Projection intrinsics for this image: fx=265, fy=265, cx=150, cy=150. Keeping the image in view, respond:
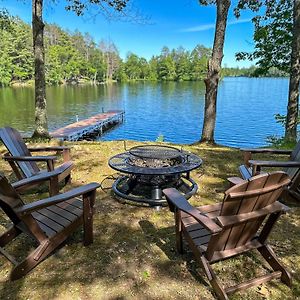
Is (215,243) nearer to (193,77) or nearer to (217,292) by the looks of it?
(217,292)

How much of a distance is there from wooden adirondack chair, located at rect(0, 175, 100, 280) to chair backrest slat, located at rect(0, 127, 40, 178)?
126 centimetres

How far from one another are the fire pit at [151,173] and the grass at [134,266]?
Result: 0.82ft

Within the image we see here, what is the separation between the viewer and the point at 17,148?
383cm

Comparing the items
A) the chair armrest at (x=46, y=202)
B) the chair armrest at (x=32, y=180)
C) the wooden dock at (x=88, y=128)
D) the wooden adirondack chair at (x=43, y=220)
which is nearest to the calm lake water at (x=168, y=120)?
the wooden dock at (x=88, y=128)

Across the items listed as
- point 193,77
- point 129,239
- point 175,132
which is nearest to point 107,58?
point 193,77

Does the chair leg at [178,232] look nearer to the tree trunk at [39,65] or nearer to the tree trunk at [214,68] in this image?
the tree trunk at [214,68]

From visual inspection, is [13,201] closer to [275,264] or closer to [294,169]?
[275,264]

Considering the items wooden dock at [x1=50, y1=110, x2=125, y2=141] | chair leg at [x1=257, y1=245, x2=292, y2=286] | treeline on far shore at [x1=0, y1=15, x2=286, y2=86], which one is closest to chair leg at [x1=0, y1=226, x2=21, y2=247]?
chair leg at [x1=257, y1=245, x2=292, y2=286]

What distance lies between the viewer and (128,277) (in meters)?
2.20

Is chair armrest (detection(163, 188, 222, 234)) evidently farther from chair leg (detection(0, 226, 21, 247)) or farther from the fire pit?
chair leg (detection(0, 226, 21, 247))

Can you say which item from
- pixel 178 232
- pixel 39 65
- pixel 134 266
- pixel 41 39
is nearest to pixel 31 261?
pixel 134 266

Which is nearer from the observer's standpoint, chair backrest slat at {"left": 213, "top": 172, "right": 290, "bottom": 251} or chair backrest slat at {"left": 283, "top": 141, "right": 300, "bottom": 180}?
chair backrest slat at {"left": 213, "top": 172, "right": 290, "bottom": 251}

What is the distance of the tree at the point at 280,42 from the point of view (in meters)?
7.47

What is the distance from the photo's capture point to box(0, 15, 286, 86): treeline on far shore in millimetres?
51719
